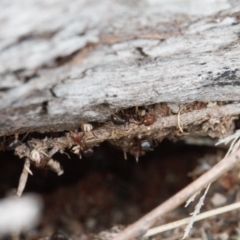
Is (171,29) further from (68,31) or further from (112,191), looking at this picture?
(112,191)

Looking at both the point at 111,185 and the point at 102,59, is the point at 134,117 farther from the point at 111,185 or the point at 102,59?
the point at 111,185

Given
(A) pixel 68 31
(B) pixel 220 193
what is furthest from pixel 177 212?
(A) pixel 68 31

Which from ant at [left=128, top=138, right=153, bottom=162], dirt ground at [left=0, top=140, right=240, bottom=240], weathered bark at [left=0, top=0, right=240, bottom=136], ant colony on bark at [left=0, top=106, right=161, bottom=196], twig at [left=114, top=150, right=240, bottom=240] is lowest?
dirt ground at [left=0, top=140, right=240, bottom=240]

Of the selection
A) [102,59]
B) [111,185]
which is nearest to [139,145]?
[102,59]

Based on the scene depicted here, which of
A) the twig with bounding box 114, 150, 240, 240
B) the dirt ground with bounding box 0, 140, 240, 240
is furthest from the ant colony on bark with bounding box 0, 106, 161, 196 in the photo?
the dirt ground with bounding box 0, 140, 240, 240

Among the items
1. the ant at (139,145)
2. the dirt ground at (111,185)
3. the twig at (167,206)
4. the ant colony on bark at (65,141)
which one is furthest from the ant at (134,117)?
the dirt ground at (111,185)

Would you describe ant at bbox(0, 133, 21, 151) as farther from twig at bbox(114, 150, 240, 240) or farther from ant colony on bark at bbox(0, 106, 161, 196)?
twig at bbox(114, 150, 240, 240)

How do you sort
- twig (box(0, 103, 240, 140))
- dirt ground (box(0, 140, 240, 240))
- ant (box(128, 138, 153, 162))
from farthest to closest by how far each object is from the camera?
dirt ground (box(0, 140, 240, 240)) → ant (box(128, 138, 153, 162)) → twig (box(0, 103, 240, 140))
